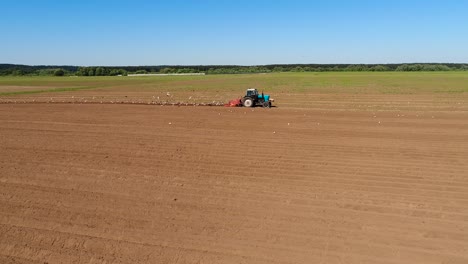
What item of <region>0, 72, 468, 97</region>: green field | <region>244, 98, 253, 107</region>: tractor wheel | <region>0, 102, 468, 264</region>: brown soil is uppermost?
<region>244, 98, 253, 107</region>: tractor wheel

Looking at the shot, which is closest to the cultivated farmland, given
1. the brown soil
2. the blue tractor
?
the brown soil

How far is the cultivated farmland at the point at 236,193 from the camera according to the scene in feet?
24.9

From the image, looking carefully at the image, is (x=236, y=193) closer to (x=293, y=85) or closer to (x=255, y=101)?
(x=255, y=101)

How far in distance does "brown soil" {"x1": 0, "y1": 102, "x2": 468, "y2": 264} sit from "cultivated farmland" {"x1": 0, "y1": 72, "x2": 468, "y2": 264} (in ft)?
0.12

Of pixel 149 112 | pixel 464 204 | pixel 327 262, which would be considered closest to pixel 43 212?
pixel 327 262

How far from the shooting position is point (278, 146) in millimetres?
15266

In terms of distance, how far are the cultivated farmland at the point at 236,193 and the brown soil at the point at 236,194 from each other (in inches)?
1.5

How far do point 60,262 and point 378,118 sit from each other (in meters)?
18.3

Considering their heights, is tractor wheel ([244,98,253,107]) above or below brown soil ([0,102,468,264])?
above

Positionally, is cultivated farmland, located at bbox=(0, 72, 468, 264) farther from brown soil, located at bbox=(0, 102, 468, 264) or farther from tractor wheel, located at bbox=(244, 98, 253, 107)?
tractor wheel, located at bbox=(244, 98, 253, 107)

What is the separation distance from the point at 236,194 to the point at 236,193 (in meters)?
0.07

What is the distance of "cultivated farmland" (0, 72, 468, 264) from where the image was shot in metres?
7.58

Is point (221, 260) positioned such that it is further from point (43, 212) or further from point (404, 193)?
point (404, 193)

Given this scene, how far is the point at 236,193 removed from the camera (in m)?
10.4
